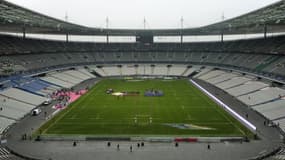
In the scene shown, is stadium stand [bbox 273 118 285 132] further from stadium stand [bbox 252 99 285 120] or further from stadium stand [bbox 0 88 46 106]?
stadium stand [bbox 0 88 46 106]

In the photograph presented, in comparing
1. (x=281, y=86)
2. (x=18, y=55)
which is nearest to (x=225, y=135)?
(x=281, y=86)

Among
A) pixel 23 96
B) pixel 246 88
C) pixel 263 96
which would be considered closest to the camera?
pixel 263 96

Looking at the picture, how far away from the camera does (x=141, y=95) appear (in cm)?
7456

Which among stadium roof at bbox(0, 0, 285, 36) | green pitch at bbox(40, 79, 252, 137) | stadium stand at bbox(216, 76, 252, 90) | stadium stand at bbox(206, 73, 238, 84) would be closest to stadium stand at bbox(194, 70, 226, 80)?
stadium stand at bbox(206, 73, 238, 84)

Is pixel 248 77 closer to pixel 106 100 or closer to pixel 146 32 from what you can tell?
pixel 106 100

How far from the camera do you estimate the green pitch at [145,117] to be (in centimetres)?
4434

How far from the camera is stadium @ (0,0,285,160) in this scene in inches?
1508

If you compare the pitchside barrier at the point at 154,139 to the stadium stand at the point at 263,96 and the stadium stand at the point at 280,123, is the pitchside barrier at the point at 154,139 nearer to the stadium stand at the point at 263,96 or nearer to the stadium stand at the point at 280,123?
the stadium stand at the point at 280,123

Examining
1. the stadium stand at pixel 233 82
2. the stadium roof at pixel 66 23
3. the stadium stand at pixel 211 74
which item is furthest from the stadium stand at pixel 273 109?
the stadium stand at pixel 211 74

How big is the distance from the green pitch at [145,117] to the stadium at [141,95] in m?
0.13

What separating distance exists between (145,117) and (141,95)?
22.2 m

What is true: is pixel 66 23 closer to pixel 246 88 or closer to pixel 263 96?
pixel 246 88

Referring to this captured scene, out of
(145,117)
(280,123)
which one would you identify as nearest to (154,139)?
(145,117)

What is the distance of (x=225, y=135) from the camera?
42312 mm
